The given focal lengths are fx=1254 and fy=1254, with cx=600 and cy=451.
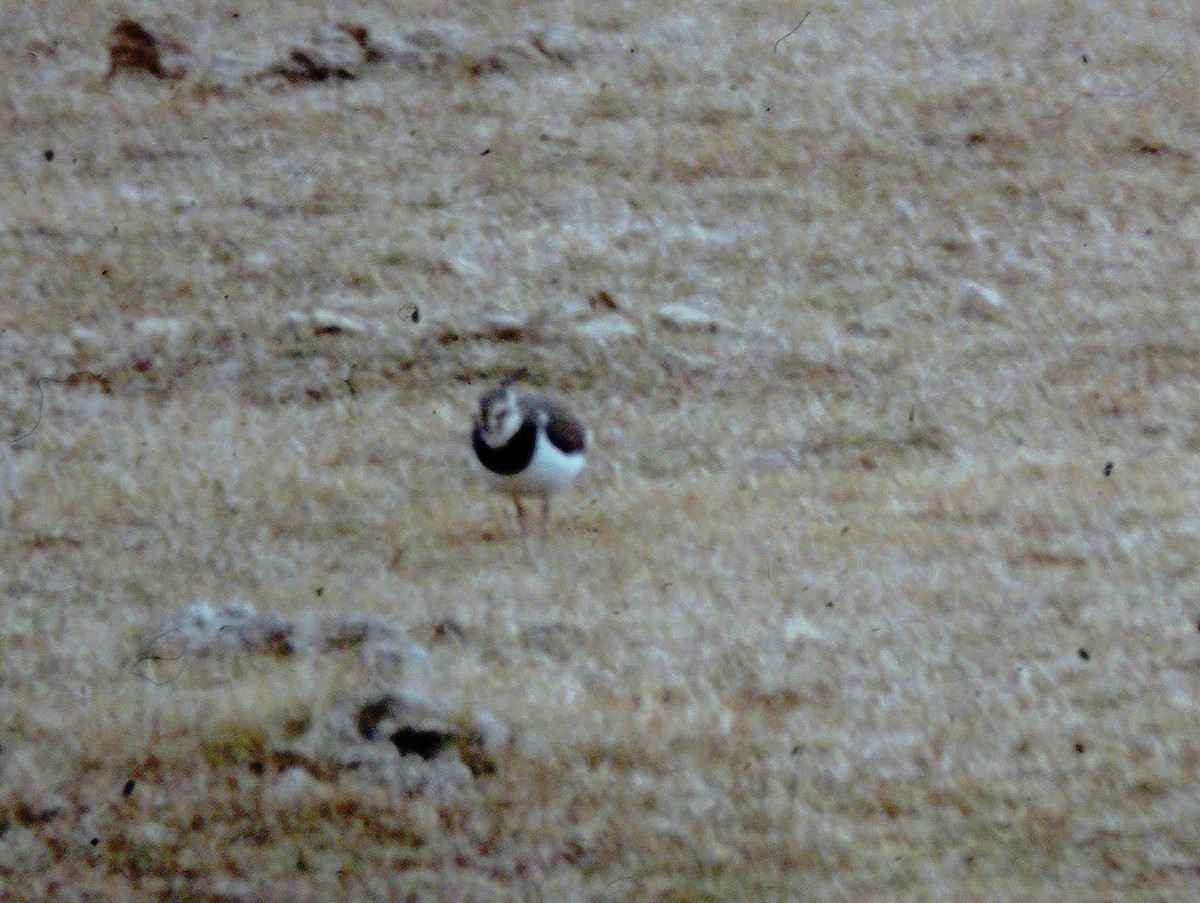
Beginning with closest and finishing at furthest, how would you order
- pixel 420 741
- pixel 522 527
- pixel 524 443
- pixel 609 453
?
pixel 420 741 → pixel 524 443 → pixel 522 527 → pixel 609 453

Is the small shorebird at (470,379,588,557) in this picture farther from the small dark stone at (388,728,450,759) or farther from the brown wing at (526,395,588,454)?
the small dark stone at (388,728,450,759)

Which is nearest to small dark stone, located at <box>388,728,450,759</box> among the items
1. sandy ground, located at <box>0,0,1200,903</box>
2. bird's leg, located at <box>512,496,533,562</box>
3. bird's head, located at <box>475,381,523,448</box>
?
sandy ground, located at <box>0,0,1200,903</box>

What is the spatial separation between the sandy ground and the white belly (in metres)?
0.26

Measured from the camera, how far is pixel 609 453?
4.24 meters

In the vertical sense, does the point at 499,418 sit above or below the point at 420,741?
above

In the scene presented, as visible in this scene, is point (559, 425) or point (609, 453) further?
point (609, 453)

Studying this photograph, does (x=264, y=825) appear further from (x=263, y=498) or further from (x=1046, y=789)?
(x=1046, y=789)

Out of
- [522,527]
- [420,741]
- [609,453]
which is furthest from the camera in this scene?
[609,453]

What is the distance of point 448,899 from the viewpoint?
10.8 ft

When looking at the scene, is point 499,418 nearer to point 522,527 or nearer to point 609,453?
point 522,527

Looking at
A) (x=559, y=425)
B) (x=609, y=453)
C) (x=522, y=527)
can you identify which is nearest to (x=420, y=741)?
(x=522, y=527)

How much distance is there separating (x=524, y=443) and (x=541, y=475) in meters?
0.12

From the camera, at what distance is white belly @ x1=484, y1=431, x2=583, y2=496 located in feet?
12.1

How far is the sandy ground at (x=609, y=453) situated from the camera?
344 centimetres
